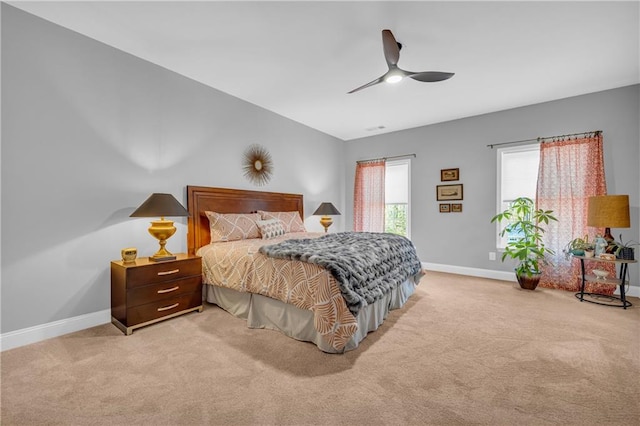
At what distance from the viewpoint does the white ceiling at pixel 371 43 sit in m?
2.25

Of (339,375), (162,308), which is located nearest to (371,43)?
(339,375)

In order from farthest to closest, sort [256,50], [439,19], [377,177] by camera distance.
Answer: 1. [377,177]
2. [256,50]
3. [439,19]

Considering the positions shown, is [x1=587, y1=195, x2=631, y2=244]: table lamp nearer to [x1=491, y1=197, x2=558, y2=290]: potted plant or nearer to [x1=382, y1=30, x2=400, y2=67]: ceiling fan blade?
[x1=491, y1=197, x2=558, y2=290]: potted plant

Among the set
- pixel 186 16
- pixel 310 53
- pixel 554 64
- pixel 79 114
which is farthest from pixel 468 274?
pixel 79 114

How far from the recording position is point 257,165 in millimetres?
4297

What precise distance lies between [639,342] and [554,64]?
281cm

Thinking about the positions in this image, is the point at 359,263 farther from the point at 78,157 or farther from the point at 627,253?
the point at 627,253

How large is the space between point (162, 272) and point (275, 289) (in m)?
1.14

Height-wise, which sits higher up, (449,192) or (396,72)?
(396,72)

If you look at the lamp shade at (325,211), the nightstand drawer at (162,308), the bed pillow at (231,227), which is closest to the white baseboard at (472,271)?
the lamp shade at (325,211)

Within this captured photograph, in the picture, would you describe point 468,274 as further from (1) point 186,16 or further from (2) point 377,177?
(1) point 186,16

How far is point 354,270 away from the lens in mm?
2238

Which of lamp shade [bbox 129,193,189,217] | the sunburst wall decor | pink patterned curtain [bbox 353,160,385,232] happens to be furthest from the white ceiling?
pink patterned curtain [bbox 353,160,385,232]

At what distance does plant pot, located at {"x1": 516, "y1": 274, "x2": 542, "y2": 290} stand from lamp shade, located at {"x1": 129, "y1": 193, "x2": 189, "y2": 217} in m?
4.41
